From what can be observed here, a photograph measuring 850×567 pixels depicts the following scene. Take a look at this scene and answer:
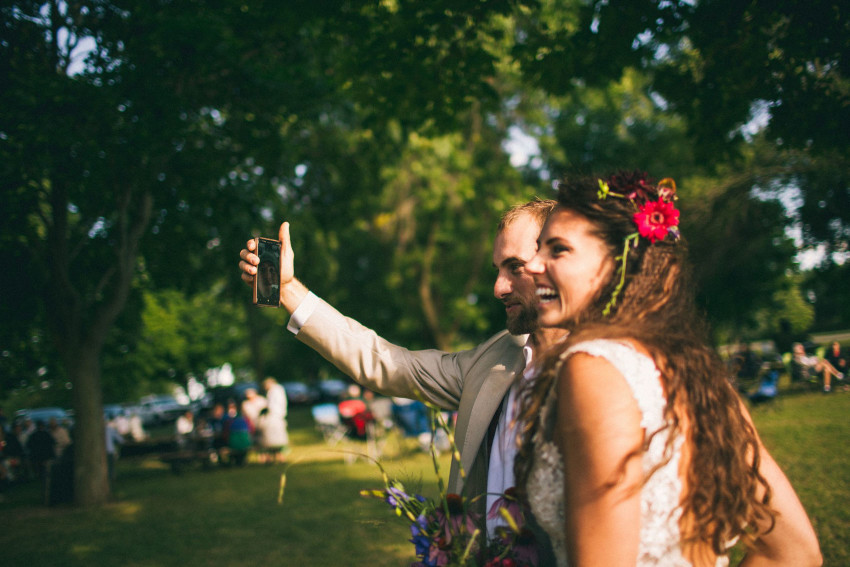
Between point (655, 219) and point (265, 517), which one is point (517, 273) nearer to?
Result: point (655, 219)

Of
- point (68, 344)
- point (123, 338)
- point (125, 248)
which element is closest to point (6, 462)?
point (123, 338)

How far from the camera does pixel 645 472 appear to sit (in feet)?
5.32

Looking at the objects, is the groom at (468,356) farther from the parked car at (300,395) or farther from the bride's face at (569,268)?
the parked car at (300,395)

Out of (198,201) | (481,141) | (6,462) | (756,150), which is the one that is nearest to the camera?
(198,201)

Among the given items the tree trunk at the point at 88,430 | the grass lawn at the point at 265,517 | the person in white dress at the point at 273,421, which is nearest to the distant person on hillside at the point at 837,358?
the grass lawn at the point at 265,517

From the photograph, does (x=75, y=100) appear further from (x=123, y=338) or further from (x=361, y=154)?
(x=123, y=338)

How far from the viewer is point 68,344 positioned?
10.9 m

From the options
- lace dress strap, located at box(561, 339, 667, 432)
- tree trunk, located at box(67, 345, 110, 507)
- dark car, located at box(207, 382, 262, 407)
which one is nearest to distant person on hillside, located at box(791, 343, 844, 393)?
tree trunk, located at box(67, 345, 110, 507)

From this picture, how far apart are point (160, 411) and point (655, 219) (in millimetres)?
44899

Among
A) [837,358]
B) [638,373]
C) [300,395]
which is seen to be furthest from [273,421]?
[300,395]

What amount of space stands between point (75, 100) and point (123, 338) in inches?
327

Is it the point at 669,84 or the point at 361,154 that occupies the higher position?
the point at 361,154

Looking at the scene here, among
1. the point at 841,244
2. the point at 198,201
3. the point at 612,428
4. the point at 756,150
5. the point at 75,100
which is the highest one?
the point at 756,150

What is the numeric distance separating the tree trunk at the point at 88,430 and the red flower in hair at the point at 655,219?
436 inches
